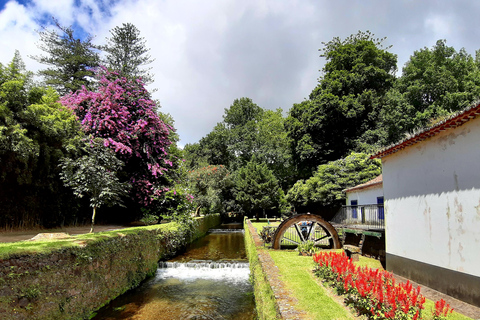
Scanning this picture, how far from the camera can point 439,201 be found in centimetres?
699

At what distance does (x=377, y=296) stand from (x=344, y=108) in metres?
26.7

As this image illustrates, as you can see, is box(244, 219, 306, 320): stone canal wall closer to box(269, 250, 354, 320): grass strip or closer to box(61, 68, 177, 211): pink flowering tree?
box(269, 250, 354, 320): grass strip

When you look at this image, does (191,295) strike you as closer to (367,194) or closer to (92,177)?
(92,177)

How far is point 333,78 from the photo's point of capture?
104 ft

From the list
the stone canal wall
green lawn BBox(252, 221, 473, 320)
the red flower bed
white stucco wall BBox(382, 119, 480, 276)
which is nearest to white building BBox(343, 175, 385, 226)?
green lawn BBox(252, 221, 473, 320)

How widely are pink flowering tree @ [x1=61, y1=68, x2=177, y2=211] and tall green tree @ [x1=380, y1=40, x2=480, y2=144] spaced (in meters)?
21.3

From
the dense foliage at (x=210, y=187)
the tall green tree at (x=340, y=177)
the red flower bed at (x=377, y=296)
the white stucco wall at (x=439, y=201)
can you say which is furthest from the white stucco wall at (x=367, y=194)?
the dense foliage at (x=210, y=187)

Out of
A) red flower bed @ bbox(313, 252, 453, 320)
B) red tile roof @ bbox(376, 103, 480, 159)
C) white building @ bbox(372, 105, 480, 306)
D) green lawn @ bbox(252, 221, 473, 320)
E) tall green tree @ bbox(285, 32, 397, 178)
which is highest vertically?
tall green tree @ bbox(285, 32, 397, 178)

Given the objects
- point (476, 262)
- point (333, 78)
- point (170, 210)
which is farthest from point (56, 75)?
point (476, 262)

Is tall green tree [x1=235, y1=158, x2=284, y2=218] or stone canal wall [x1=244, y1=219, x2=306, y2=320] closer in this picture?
stone canal wall [x1=244, y1=219, x2=306, y2=320]

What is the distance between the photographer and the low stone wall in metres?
5.41

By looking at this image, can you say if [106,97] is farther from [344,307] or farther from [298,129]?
[298,129]

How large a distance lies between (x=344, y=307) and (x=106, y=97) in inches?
589

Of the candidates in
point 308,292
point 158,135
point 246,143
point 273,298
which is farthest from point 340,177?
point 246,143
